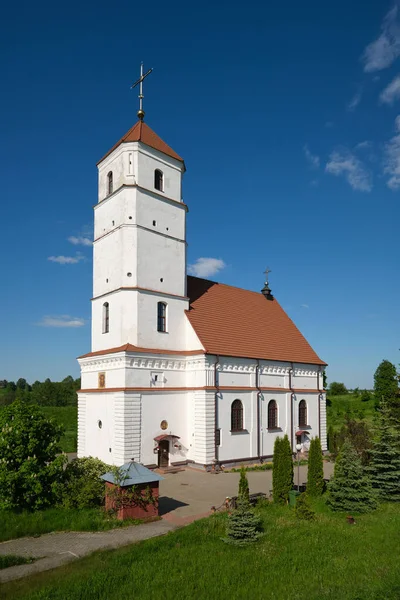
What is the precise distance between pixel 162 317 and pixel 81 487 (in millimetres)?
11688

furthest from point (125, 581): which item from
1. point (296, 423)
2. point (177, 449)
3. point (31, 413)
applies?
point (296, 423)

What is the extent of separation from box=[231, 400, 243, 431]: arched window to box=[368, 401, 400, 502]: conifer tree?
30.5 feet

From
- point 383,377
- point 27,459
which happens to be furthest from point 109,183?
point 383,377

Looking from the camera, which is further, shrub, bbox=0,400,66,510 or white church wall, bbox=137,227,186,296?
white church wall, bbox=137,227,186,296

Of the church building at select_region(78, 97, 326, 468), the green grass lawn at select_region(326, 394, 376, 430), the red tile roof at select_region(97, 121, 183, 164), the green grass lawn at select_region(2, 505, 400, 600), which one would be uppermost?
the red tile roof at select_region(97, 121, 183, 164)

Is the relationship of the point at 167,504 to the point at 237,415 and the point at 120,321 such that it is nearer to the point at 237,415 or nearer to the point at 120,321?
the point at 237,415

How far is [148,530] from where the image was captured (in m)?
13.6

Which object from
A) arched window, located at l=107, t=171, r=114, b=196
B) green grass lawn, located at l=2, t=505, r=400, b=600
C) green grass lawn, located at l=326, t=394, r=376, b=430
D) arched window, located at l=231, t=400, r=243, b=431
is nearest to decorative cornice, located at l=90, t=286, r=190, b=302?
arched window, located at l=107, t=171, r=114, b=196

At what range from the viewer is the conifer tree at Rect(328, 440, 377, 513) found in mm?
15289

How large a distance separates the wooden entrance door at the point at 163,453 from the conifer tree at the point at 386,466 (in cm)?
1039

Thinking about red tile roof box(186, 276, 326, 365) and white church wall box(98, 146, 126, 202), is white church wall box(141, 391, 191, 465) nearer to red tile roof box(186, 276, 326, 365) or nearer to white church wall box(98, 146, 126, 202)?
red tile roof box(186, 276, 326, 365)

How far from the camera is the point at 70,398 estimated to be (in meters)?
93.9

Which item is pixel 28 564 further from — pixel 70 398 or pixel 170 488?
pixel 70 398

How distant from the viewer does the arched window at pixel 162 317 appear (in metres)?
25.3
